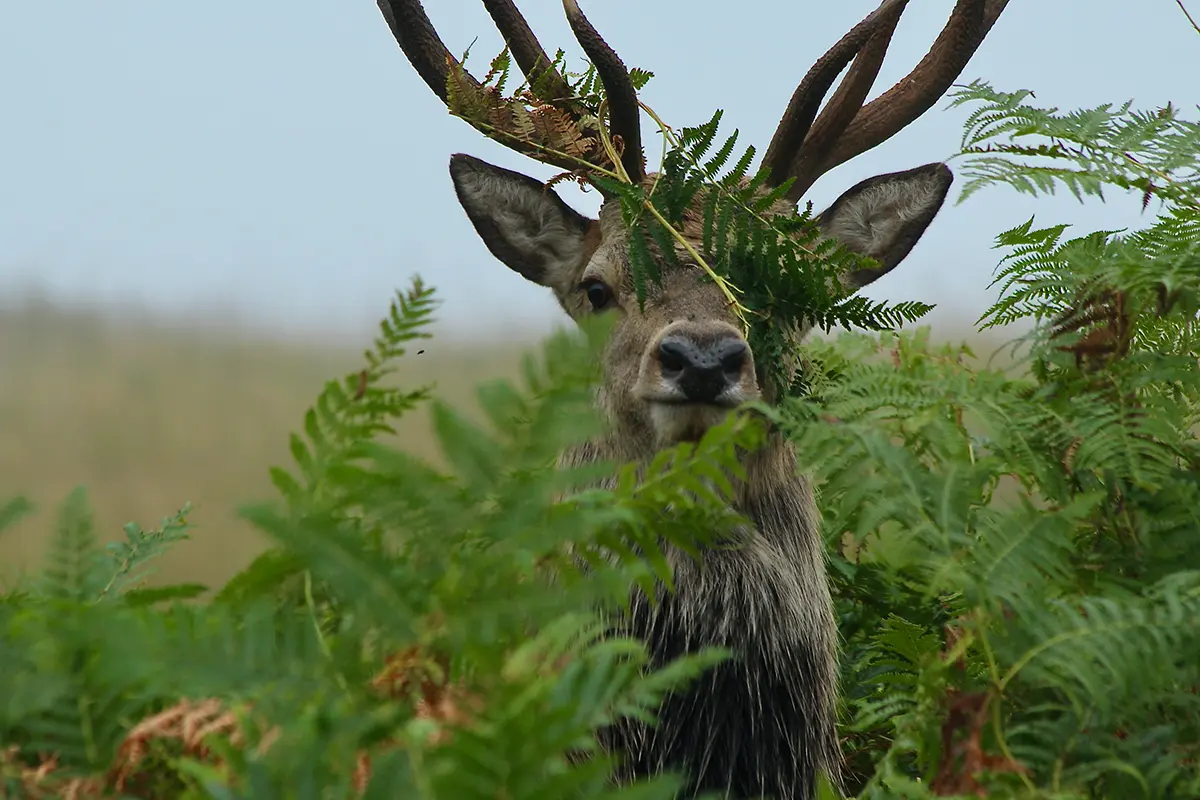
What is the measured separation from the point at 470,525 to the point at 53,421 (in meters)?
12.9

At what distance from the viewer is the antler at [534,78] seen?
3199mm

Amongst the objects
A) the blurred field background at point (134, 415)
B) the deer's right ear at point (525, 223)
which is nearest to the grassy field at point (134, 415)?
the blurred field background at point (134, 415)

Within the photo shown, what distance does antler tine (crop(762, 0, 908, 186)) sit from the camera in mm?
3596

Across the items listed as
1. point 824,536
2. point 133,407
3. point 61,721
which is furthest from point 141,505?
point 61,721

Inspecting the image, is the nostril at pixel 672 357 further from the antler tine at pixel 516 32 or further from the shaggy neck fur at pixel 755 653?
the antler tine at pixel 516 32

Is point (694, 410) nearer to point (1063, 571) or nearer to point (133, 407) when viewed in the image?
point (1063, 571)

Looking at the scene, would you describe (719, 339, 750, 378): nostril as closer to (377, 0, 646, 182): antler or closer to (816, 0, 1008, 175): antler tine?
(377, 0, 646, 182): antler

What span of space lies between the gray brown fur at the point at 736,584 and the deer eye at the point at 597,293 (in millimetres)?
17

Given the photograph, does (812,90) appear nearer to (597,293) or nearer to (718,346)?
(597,293)

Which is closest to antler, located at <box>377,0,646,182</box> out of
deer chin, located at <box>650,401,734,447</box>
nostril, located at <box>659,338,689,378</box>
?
nostril, located at <box>659,338,689,378</box>

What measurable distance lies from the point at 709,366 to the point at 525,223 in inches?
52.1

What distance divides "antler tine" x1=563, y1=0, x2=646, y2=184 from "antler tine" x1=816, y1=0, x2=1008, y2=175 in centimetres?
89

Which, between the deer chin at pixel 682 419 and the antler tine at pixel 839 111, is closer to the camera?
the deer chin at pixel 682 419

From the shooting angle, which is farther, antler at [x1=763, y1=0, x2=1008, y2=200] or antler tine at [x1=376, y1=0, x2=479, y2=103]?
antler at [x1=763, y1=0, x2=1008, y2=200]
